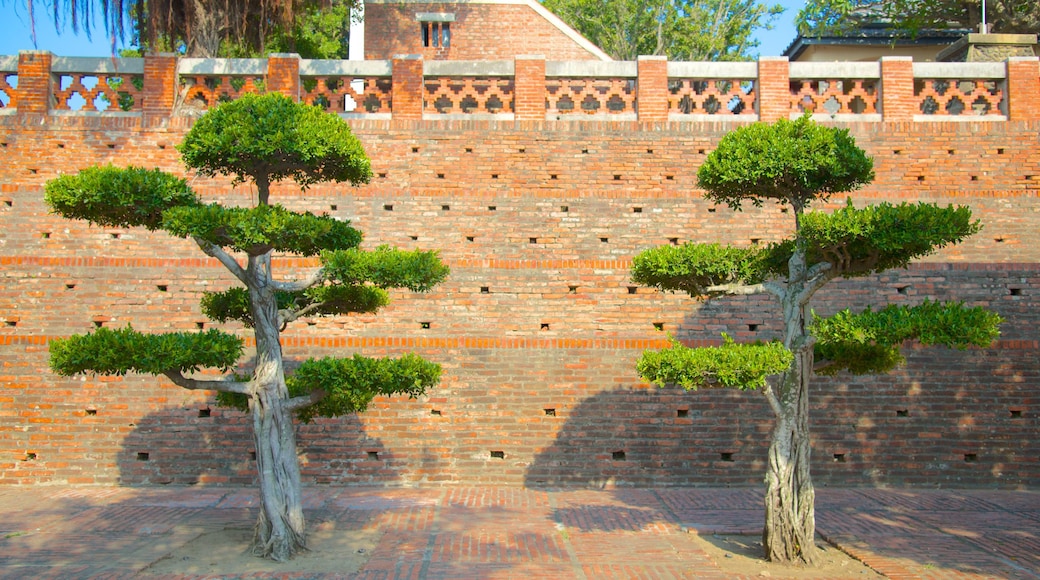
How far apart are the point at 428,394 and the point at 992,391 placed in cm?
719

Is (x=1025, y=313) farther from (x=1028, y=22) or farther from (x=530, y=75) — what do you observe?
(x=1028, y=22)

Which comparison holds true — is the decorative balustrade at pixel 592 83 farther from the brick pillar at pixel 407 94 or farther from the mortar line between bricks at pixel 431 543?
the mortar line between bricks at pixel 431 543

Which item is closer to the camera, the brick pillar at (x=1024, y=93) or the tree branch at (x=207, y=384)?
the tree branch at (x=207, y=384)

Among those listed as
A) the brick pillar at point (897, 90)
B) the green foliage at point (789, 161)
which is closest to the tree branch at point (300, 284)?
the green foliage at point (789, 161)

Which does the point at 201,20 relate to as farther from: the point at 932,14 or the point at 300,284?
the point at 932,14

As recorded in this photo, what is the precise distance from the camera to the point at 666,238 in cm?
1093

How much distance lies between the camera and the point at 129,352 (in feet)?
22.3

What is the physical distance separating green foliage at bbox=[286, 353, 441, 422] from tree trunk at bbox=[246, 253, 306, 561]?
11.6 inches

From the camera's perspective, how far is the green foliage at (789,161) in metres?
6.73

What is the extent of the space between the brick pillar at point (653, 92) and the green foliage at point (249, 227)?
5.91 m

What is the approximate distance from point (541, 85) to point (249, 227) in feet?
19.8

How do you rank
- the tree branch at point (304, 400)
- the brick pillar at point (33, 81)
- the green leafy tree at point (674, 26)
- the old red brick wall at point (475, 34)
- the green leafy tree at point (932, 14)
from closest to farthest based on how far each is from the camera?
Result: the tree branch at point (304, 400) < the brick pillar at point (33, 81) < the green leafy tree at point (932, 14) < the old red brick wall at point (475, 34) < the green leafy tree at point (674, 26)

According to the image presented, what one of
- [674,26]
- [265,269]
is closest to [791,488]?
[265,269]

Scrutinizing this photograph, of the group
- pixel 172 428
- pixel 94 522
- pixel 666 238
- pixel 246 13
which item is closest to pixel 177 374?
pixel 94 522
